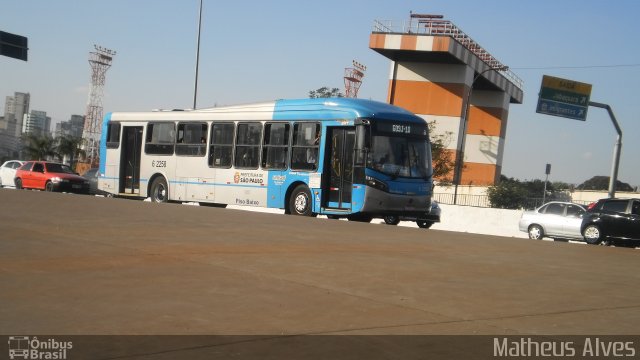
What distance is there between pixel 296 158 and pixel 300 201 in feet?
4.24

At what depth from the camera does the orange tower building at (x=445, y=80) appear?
2472 inches

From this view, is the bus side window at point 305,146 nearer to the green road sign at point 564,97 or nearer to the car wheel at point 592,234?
the car wheel at point 592,234

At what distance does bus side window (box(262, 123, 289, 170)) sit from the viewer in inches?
846

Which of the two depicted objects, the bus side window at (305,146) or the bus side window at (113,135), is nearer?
the bus side window at (305,146)

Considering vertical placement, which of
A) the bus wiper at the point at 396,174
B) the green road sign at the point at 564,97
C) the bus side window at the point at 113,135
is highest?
the green road sign at the point at 564,97

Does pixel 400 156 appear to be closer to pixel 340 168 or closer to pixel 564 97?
pixel 340 168

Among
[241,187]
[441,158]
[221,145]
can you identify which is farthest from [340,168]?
[441,158]

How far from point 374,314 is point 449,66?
6185 cm

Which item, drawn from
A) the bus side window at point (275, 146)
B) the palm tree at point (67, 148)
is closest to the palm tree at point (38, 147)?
the palm tree at point (67, 148)

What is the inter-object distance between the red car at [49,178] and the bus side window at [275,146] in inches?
609
